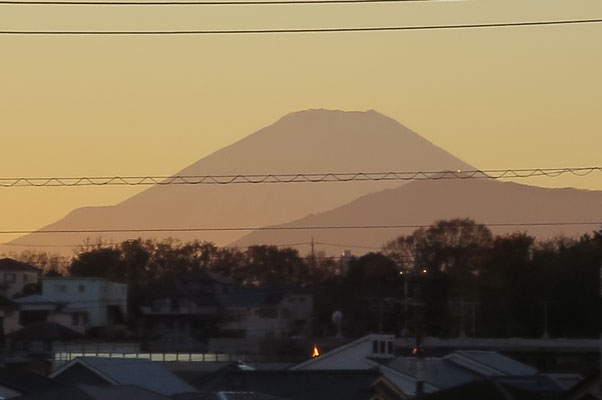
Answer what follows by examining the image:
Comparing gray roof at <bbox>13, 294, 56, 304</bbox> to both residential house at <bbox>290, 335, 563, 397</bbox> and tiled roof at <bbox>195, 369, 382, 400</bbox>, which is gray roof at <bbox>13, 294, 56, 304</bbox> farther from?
tiled roof at <bbox>195, 369, 382, 400</bbox>

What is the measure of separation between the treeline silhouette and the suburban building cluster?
2.24 m

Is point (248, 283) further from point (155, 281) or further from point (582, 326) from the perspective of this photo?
point (582, 326)

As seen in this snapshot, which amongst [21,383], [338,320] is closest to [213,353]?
[338,320]

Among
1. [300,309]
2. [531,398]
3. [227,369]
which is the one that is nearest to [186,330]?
[300,309]

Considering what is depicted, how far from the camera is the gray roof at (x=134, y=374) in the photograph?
27.7 meters

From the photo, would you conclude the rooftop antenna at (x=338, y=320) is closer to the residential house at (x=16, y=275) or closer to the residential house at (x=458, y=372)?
the residential house at (x=458, y=372)

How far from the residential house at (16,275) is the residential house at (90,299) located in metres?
6.71

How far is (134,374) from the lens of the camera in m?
28.3

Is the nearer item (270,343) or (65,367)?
(65,367)

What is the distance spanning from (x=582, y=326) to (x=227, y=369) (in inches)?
963

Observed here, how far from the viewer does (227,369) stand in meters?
33.0

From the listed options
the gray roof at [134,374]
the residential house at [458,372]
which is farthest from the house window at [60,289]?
the gray roof at [134,374]

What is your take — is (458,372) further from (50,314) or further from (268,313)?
(268,313)

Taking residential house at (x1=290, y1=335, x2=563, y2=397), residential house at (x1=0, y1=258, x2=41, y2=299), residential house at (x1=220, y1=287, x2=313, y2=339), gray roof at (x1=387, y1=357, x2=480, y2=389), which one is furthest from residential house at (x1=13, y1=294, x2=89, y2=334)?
gray roof at (x1=387, y1=357, x2=480, y2=389)
